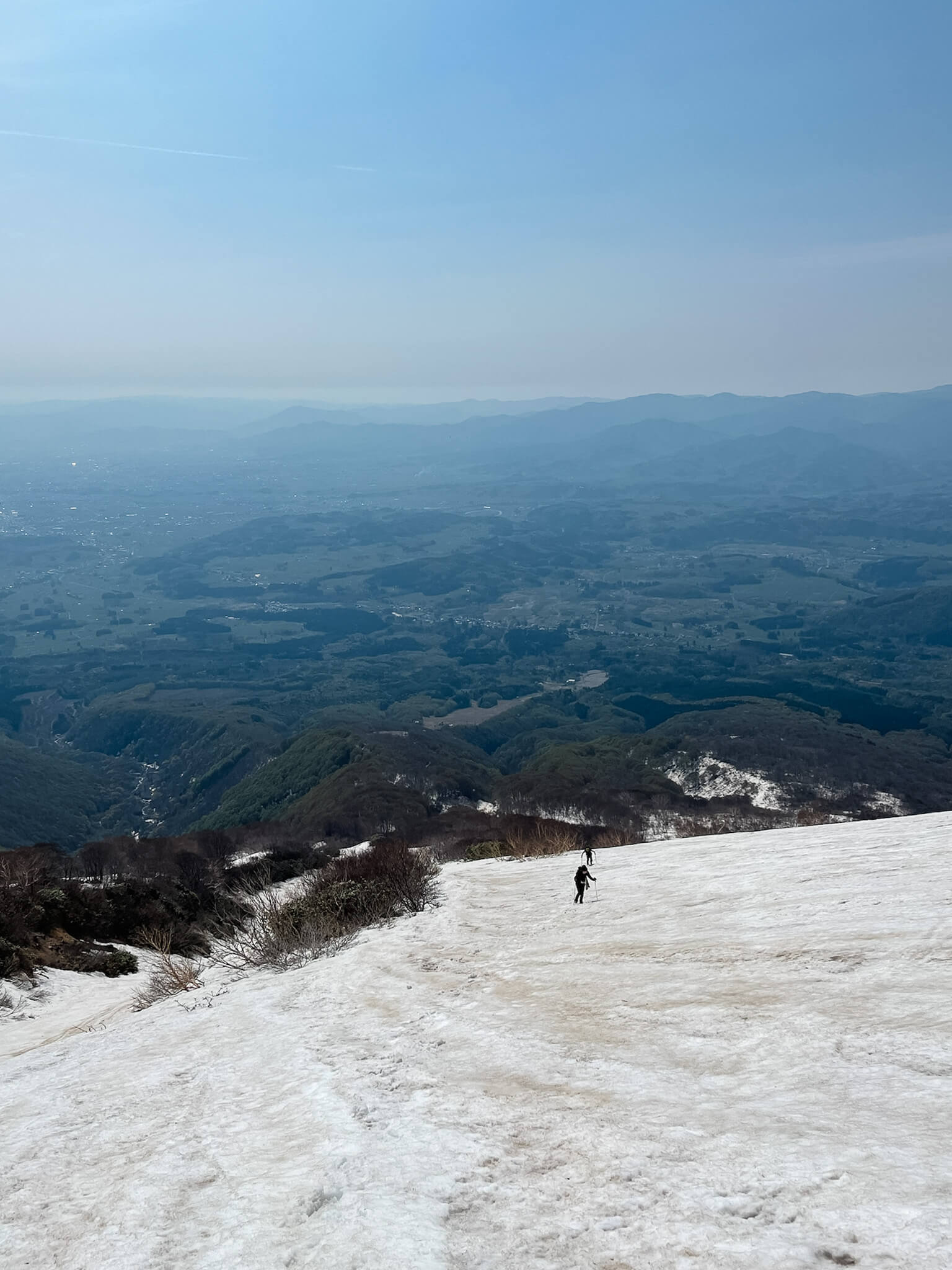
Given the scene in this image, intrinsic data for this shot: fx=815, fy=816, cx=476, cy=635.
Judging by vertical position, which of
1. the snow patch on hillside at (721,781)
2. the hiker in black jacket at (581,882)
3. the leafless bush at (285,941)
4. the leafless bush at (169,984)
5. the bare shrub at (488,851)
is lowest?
the snow patch on hillside at (721,781)

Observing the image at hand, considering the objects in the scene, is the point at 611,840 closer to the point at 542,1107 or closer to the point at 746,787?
the point at 542,1107

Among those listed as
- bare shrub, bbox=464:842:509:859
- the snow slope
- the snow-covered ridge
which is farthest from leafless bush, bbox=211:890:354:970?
the snow-covered ridge

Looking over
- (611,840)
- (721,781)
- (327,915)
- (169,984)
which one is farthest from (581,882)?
(721,781)

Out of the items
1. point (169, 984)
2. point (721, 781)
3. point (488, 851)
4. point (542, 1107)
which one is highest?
point (542, 1107)

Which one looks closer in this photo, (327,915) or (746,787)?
(327,915)

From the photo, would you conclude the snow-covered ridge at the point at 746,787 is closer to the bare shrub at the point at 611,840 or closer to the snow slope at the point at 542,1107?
the bare shrub at the point at 611,840

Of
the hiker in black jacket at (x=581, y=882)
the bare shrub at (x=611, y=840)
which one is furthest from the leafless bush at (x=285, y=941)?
the bare shrub at (x=611, y=840)

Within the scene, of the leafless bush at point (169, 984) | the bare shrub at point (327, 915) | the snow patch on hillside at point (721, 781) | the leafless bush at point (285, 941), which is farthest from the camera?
the snow patch on hillside at point (721, 781)

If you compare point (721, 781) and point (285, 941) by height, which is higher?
point (285, 941)

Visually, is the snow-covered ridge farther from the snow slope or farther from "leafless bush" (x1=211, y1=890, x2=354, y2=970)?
the snow slope
